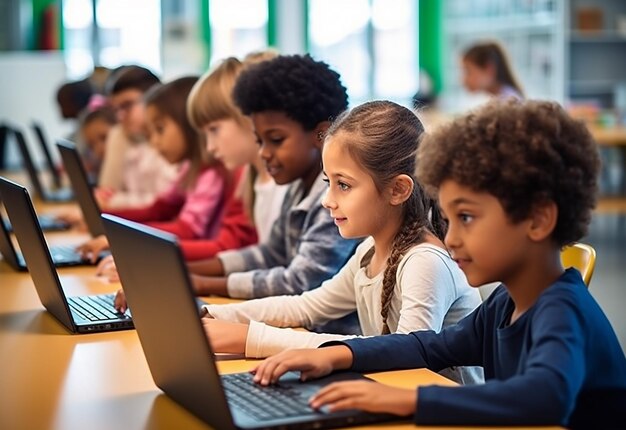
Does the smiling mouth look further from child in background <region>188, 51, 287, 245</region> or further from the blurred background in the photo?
the blurred background

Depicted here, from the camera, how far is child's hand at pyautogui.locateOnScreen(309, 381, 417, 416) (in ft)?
3.91

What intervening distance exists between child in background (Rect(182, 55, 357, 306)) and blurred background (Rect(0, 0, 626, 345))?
5124mm

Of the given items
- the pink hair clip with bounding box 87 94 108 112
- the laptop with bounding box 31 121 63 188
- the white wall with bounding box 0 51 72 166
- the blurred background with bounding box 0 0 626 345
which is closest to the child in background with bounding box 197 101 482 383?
the laptop with bounding box 31 121 63 188

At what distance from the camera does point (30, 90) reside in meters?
8.64

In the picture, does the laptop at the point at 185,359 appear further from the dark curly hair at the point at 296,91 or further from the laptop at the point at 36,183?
the laptop at the point at 36,183

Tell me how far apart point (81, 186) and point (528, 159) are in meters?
1.94

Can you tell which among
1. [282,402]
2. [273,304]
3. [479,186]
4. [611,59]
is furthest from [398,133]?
[611,59]

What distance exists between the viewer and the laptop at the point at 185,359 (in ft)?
3.80

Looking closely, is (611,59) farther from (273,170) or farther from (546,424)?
(546,424)

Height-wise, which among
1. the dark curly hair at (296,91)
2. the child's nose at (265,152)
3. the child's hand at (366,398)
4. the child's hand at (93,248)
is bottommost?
the child's hand at (93,248)

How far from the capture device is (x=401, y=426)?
118 cm

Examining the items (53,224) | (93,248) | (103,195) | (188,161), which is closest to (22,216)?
(93,248)

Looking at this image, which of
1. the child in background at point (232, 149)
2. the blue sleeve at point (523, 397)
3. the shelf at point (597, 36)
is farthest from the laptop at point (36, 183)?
the shelf at point (597, 36)

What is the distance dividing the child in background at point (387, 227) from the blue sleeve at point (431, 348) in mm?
150
